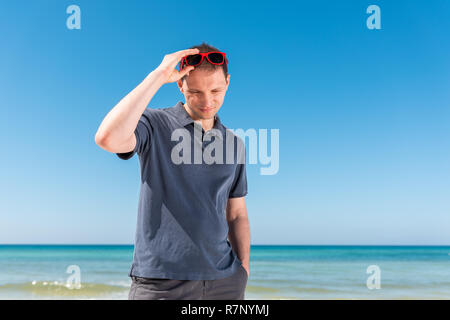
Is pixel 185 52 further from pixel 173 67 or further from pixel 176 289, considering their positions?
pixel 176 289

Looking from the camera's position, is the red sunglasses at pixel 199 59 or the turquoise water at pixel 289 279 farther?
the turquoise water at pixel 289 279

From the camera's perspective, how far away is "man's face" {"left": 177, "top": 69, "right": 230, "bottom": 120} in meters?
1.75

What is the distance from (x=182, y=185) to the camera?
1.62 m

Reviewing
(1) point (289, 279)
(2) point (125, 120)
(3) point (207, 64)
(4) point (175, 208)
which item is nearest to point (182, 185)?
(4) point (175, 208)

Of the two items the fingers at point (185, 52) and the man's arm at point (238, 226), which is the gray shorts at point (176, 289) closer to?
the man's arm at point (238, 226)

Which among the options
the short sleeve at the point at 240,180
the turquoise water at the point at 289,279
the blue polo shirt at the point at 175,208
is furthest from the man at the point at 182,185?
the turquoise water at the point at 289,279

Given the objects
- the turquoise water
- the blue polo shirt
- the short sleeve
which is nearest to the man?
the blue polo shirt

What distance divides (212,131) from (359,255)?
26.6 m

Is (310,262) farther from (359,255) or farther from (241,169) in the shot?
(241,169)

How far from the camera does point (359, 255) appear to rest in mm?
26312

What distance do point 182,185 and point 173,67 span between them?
449 millimetres

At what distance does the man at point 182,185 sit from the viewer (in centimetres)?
154

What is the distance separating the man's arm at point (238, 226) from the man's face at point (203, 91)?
515 millimetres
